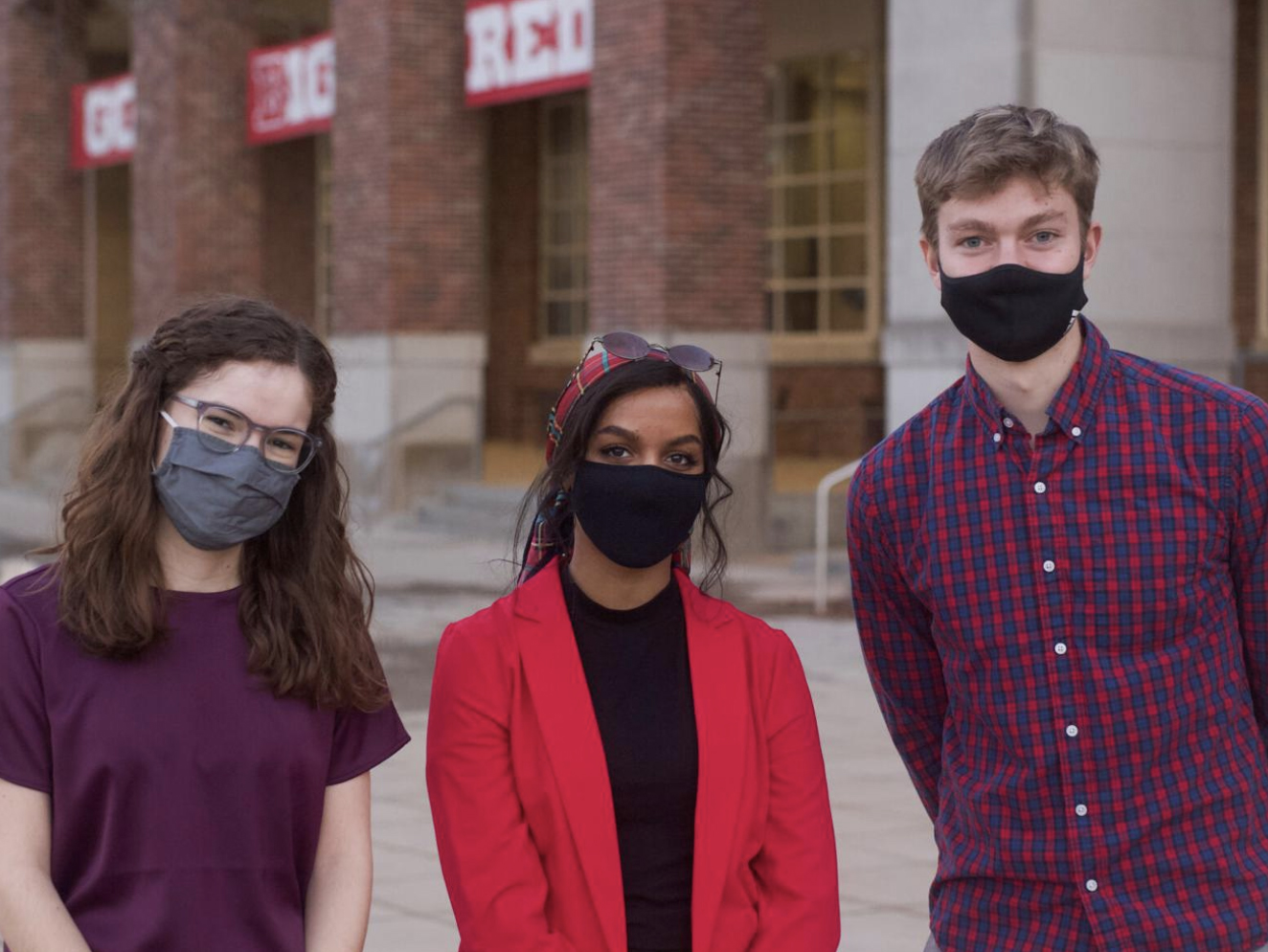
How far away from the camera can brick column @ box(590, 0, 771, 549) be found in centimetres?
1816

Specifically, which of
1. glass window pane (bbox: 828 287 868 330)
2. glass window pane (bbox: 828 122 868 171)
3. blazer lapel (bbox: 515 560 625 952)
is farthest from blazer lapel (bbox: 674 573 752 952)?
glass window pane (bbox: 828 122 868 171)

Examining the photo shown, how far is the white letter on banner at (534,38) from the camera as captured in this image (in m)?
20.4

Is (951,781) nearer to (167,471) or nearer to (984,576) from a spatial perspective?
(984,576)

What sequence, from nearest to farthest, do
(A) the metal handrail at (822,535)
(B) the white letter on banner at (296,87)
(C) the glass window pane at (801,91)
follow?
(A) the metal handrail at (822,535) → (C) the glass window pane at (801,91) → (B) the white letter on banner at (296,87)

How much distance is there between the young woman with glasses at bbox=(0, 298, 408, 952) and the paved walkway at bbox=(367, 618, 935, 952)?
10.1 feet

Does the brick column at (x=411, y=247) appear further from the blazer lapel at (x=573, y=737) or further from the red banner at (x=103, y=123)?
the blazer lapel at (x=573, y=737)

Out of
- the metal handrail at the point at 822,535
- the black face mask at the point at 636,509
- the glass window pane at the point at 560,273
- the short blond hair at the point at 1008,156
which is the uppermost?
the glass window pane at the point at 560,273

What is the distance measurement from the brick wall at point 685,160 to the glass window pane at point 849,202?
4.91 metres

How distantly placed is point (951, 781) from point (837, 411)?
19.0 metres

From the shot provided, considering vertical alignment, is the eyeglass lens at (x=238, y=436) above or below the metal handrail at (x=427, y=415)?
above

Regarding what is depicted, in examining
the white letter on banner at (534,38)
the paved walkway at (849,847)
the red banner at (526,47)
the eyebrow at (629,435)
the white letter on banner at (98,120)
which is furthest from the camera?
the white letter on banner at (98,120)

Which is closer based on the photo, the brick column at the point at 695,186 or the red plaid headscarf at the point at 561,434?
the red plaid headscarf at the point at 561,434

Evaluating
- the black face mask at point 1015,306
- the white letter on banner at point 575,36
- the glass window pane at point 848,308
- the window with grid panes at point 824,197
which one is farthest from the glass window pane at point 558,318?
the black face mask at point 1015,306

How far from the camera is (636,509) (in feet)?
10.9
